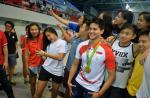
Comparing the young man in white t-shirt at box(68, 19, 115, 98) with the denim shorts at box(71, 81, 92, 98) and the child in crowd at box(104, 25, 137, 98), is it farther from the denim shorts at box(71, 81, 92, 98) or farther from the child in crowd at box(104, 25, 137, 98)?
the child in crowd at box(104, 25, 137, 98)

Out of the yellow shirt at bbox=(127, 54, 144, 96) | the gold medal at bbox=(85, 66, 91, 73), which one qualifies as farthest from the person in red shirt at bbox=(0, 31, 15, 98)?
the yellow shirt at bbox=(127, 54, 144, 96)

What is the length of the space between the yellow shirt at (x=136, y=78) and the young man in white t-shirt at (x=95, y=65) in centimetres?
20

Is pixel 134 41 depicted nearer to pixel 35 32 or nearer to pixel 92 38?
pixel 92 38

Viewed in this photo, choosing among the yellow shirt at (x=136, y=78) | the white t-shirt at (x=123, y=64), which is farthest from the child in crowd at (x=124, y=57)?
the yellow shirt at (x=136, y=78)

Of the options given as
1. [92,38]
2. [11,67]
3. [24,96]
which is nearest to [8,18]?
[11,67]

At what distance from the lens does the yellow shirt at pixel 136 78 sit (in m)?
2.45

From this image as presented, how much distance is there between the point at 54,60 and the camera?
3604mm

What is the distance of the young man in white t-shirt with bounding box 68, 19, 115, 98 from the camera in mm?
2551

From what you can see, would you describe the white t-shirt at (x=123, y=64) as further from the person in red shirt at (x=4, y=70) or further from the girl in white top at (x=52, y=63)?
the person in red shirt at (x=4, y=70)

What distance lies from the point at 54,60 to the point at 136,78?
1.46 m

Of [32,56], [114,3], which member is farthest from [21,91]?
[114,3]

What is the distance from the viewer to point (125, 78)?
2654 millimetres

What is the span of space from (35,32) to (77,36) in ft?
3.21

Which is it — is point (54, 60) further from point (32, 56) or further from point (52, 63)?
point (32, 56)
